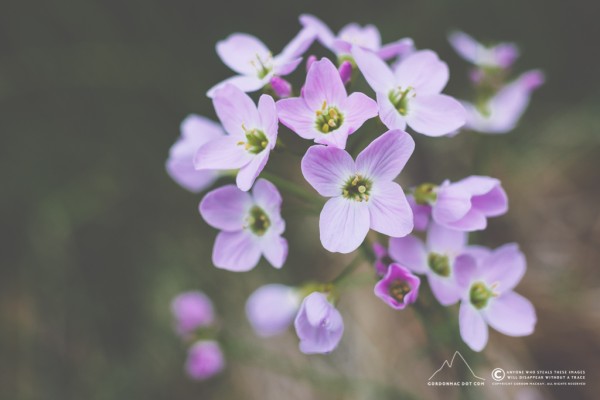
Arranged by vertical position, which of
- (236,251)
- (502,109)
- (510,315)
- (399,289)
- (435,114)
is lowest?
(510,315)

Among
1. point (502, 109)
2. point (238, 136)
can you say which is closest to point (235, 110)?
point (238, 136)

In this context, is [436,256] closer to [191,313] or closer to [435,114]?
[435,114]

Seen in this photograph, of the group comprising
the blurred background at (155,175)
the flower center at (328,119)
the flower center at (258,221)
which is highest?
the flower center at (328,119)

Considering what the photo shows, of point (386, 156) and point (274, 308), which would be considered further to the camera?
point (274, 308)

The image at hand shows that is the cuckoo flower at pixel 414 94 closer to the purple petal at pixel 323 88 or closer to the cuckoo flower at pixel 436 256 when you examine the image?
the purple petal at pixel 323 88

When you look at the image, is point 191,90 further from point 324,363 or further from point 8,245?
point 324,363

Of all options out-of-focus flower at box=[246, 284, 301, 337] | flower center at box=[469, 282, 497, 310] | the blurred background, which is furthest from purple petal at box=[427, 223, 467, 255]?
the blurred background

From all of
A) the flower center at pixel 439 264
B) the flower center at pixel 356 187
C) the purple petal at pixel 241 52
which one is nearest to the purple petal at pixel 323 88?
the flower center at pixel 356 187
